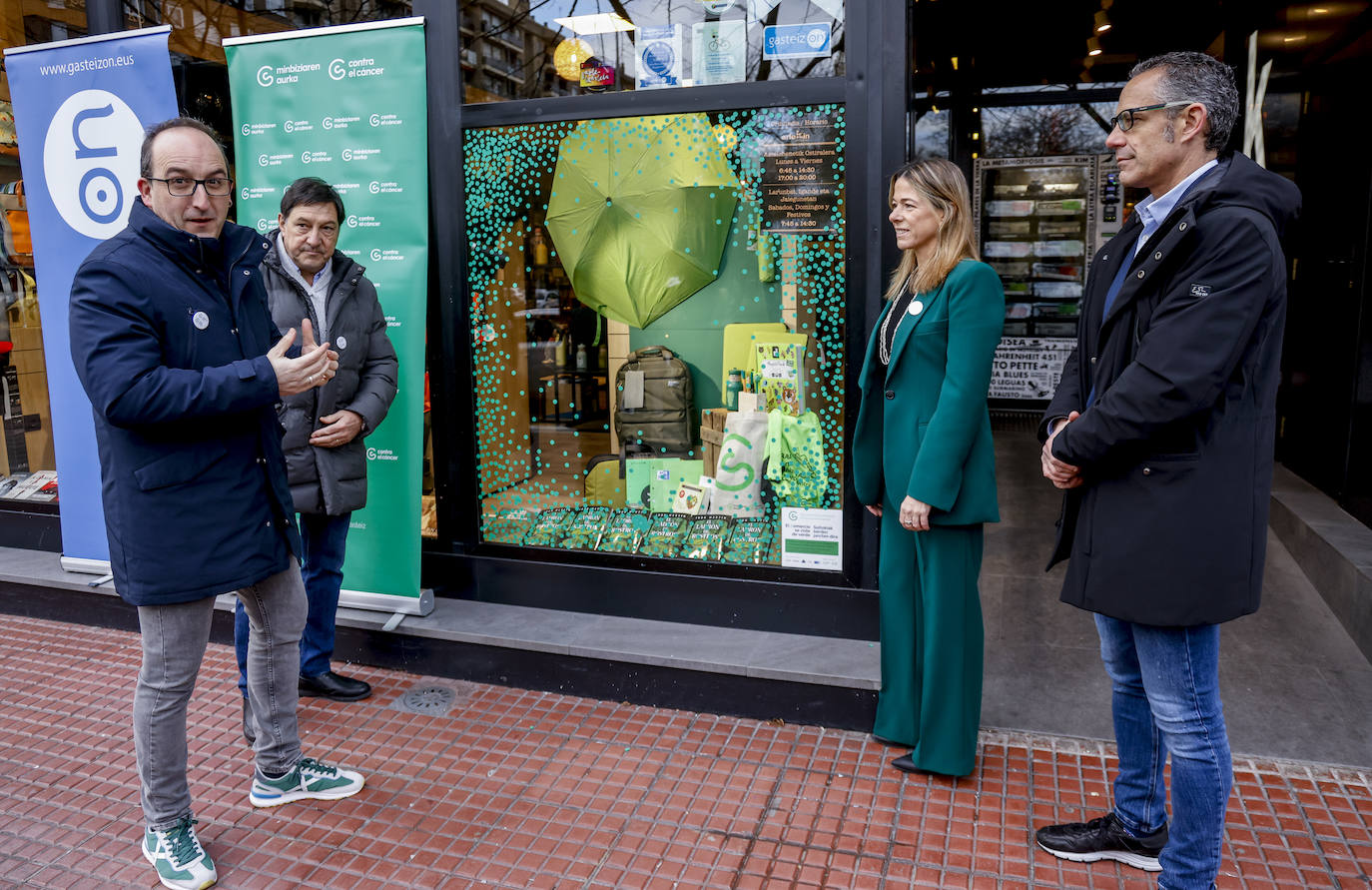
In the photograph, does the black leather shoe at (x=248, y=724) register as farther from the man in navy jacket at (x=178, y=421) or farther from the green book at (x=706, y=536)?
the green book at (x=706, y=536)

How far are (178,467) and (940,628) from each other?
2.29m

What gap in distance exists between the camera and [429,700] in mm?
3883

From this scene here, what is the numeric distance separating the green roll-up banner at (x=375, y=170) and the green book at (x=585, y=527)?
2.21ft

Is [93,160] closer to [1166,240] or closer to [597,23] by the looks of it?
[597,23]

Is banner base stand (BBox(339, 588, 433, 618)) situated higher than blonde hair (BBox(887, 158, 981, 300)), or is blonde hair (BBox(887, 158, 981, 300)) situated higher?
blonde hair (BBox(887, 158, 981, 300))

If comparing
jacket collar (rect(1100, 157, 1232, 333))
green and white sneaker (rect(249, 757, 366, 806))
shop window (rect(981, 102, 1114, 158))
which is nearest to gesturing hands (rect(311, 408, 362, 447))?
green and white sneaker (rect(249, 757, 366, 806))

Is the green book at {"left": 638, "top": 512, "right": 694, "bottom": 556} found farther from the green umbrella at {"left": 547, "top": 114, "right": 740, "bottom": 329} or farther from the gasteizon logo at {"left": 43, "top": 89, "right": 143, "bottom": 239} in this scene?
the gasteizon logo at {"left": 43, "top": 89, "right": 143, "bottom": 239}

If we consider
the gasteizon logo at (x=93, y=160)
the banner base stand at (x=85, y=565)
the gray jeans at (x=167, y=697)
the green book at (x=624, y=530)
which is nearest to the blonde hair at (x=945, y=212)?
the green book at (x=624, y=530)

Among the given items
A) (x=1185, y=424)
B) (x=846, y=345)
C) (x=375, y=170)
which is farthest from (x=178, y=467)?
(x=1185, y=424)

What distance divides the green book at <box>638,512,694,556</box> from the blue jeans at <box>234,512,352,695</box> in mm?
1278

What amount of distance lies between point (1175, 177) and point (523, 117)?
9.03 feet

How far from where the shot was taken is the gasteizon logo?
4.55m

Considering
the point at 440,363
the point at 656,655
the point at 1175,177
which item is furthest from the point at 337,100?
the point at 1175,177

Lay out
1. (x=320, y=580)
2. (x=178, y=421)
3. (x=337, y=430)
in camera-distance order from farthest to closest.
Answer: (x=320, y=580) < (x=337, y=430) < (x=178, y=421)
